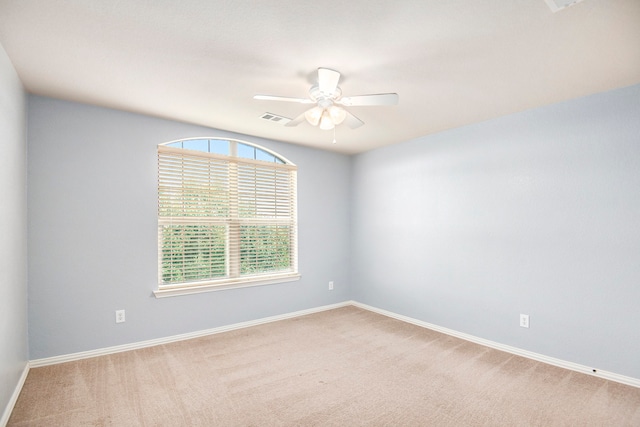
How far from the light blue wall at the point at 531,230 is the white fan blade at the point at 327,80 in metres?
2.13

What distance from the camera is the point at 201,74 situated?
2422 mm

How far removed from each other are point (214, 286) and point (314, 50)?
2883mm

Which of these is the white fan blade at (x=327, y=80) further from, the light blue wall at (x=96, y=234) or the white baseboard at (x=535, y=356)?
the white baseboard at (x=535, y=356)

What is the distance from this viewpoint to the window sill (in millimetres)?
3461

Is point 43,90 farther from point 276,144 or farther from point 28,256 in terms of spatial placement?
point 276,144

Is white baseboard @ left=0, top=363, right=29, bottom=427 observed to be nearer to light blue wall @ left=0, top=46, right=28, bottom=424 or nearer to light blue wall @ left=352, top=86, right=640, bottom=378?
light blue wall @ left=0, top=46, right=28, bottom=424

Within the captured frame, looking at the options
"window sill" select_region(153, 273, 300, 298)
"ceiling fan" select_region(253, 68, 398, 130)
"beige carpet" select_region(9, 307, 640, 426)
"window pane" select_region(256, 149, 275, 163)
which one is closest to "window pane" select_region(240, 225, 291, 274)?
"window sill" select_region(153, 273, 300, 298)

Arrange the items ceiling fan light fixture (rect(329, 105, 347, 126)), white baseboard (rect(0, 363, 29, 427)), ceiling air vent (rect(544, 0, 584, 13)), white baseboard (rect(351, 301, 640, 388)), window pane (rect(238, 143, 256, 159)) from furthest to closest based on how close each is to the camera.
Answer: window pane (rect(238, 143, 256, 159)) < white baseboard (rect(351, 301, 640, 388)) < ceiling fan light fixture (rect(329, 105, 347, 126)) < white baseboard (rect(0, 363, 29, 427)) < ceiling air vent (rect(544, 0, 584, 13))

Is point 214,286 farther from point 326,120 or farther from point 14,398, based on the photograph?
point 326,120

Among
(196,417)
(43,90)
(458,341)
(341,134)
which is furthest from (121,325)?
(458,341)

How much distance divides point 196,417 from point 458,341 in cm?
279

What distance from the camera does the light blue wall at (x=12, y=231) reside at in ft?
6.75

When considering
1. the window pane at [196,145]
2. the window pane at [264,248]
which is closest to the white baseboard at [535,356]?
the window pane at [264,248]

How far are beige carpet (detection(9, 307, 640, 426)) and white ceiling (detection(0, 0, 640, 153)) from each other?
2.46 m
